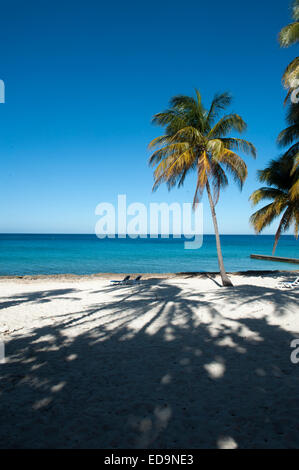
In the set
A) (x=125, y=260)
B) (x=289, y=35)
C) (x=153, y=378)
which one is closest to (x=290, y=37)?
(x=289, y=35)

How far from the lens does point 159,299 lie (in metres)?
8.82

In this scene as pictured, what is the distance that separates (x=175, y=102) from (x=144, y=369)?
12.2 metres

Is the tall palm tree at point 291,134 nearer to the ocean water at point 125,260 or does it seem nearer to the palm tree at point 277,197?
the palm tree at point 277,197

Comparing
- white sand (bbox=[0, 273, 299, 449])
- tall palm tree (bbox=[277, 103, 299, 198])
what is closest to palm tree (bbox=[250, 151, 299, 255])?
tall palm tree (bbox=[277, 103, 299, 198])

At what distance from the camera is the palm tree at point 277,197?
48.3 feet

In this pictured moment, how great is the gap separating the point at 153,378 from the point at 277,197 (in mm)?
14390

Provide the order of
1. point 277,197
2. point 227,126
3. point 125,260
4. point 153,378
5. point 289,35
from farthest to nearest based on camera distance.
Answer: point 125,260, point 277,197, point 227,126, point 289,35, point 153,378

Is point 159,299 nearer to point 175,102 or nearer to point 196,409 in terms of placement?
point 196,409

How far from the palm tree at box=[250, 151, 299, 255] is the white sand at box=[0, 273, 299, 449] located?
8948 millimetres

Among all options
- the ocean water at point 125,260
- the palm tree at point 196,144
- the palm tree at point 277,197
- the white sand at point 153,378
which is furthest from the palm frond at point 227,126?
the ocean water at point 125,260

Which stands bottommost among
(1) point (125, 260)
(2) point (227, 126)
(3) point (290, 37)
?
(1) point (125, 260)

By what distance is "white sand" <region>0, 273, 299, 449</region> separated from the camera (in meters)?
2.72

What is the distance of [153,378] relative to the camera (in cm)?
389

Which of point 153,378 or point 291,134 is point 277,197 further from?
point 153,378
